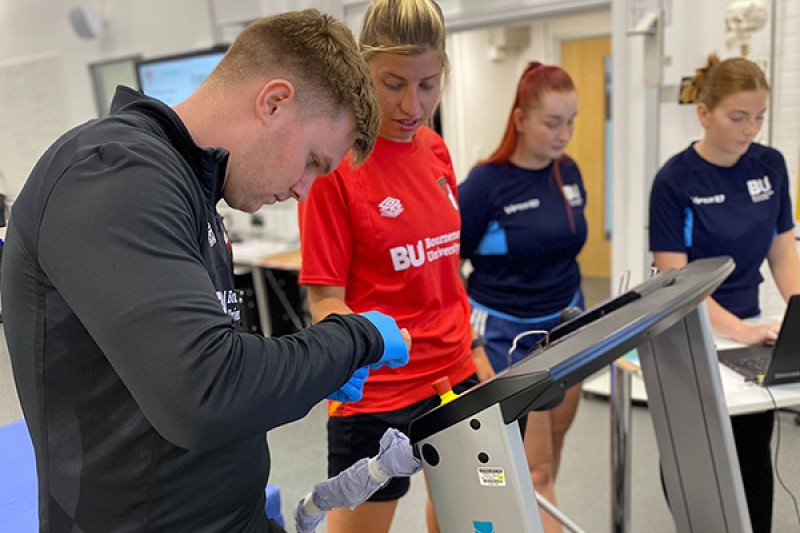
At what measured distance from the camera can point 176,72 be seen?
4.16 metres

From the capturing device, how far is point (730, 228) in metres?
1.82

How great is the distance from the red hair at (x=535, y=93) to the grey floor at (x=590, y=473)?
1152 millimetres

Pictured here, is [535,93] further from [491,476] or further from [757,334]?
[491,476]

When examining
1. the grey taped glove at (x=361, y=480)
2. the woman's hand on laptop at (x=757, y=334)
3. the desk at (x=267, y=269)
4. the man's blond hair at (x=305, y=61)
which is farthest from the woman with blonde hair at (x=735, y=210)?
the desk at (x=267, y=269)

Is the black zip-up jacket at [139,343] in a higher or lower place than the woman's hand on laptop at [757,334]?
higher

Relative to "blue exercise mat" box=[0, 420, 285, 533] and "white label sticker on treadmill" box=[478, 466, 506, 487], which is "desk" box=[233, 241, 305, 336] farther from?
"white label sticker on treadmill" box=[478, 466, 506, 487]

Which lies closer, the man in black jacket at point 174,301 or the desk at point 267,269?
the man in black jacket at point 174,301

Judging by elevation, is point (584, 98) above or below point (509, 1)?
below

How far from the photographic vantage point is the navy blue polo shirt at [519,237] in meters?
1.80

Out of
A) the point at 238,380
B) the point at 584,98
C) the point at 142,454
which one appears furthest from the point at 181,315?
the point at 584,98

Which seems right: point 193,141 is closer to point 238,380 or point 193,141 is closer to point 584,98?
point 238,380

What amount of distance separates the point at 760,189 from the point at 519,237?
0.71 meters

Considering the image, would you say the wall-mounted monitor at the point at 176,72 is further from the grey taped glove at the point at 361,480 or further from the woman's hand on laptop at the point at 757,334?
the grey taped glove at the point at 361,480

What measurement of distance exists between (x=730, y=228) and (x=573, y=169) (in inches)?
18.3
